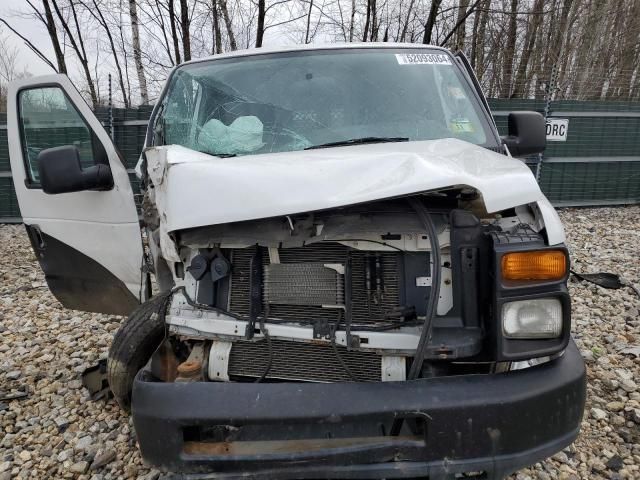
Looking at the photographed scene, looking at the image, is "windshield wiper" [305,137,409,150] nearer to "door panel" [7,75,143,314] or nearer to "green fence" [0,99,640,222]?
"door panel" [7,75,143,314]

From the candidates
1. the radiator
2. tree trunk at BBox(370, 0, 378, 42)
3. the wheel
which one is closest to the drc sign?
the radiator

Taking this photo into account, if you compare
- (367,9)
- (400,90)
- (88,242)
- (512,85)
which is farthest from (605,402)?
(367,9)

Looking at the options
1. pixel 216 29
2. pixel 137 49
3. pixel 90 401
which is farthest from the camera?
pixel 216 29

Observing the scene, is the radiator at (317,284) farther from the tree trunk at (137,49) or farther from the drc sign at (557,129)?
the tree trunk at (137,49)

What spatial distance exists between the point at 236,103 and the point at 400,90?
104 cm

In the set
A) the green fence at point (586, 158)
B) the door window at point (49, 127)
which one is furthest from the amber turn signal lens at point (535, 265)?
the green fence at point (586, 158)

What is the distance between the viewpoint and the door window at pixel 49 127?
9.95 ft

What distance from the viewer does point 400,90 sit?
2.95 meters

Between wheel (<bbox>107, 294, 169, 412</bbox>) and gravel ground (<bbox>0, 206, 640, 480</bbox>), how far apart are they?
41 centimetres

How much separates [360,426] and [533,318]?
0.76 m

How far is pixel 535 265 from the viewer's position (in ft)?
5.63

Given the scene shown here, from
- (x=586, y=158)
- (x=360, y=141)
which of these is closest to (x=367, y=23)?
(x=586, y=158)

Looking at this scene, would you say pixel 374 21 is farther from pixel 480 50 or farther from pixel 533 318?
pixel 533 318

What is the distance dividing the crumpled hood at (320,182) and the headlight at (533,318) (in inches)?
14.7
